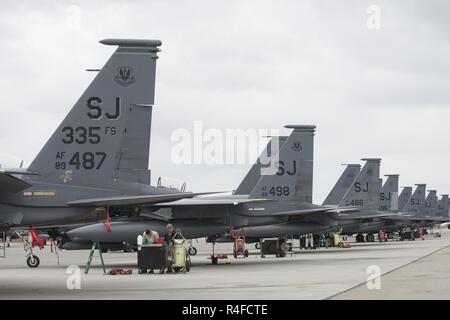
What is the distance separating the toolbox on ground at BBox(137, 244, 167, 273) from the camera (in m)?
25.6

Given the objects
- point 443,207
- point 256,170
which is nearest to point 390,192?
point 256,170

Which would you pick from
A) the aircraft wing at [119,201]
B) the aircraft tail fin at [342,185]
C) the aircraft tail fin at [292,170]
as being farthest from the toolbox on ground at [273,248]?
the aircraft tail fin at [342,185]

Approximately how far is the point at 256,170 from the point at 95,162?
2391cm

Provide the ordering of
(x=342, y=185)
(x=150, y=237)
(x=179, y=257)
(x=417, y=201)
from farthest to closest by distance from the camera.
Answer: (x=417, y=201)
(x=342, y=185)
(x=179, y=257)
(x=150, y=237)

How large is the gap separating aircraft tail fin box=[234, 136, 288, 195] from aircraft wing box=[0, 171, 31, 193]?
25565 mm

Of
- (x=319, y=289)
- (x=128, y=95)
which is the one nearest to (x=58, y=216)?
(x=128, y=95)

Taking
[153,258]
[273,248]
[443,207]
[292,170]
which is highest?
[443,207]

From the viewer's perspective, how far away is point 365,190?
59969 millimetres

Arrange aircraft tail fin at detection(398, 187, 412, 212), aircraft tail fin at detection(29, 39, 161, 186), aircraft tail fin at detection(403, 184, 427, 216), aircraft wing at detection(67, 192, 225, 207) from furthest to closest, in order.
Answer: aircraft tail fin at detection(398, 187, 412, 212)
aircraft tail fin at detection(403, 184, 427, 216)
aircraft tail fin at detection(29, 39, 161, 186)
aircraft wing at detection(67, 192, 225, 207)
